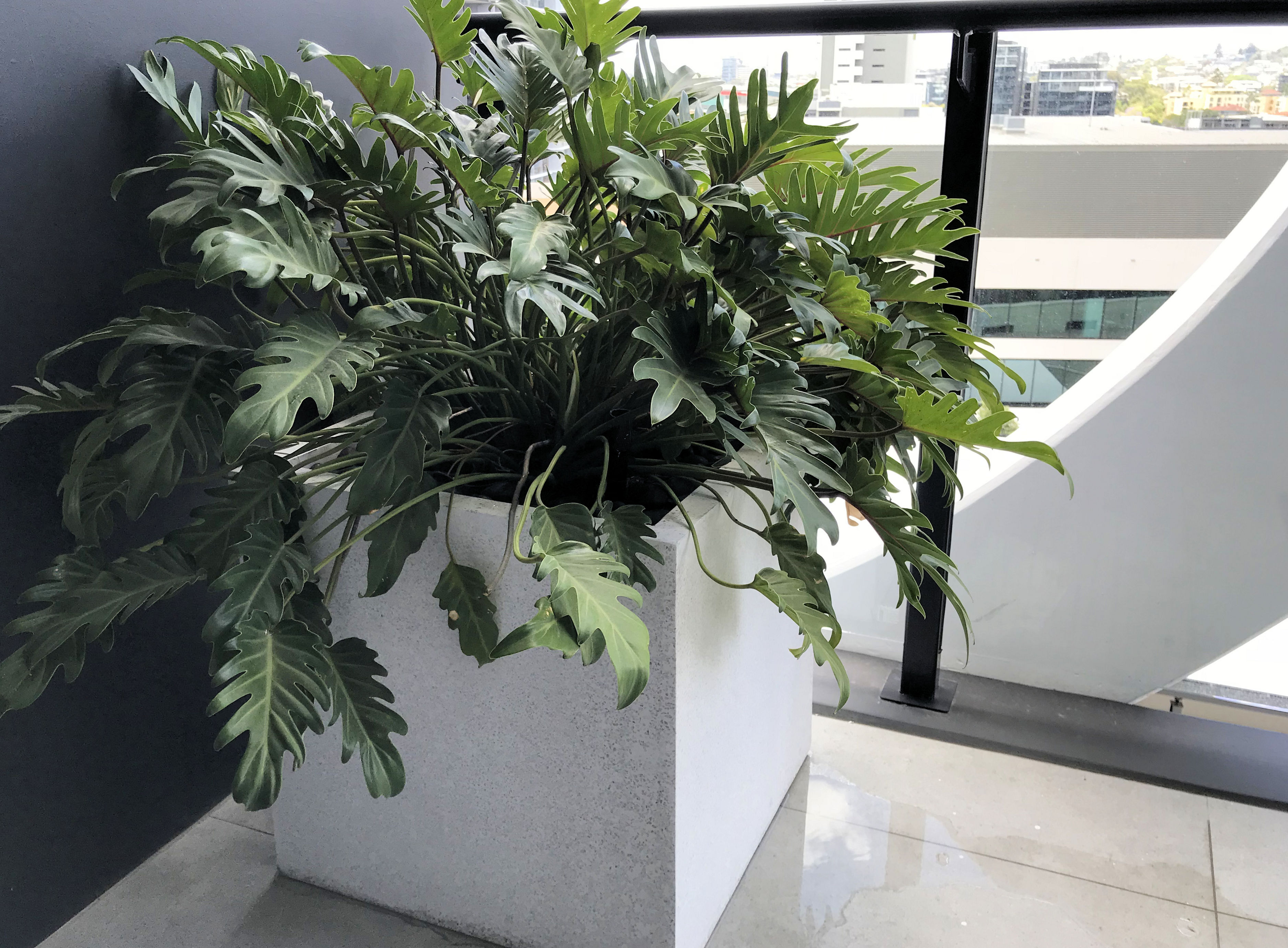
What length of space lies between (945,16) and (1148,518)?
82 centimetres

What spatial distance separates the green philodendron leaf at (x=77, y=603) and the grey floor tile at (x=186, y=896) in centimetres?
42

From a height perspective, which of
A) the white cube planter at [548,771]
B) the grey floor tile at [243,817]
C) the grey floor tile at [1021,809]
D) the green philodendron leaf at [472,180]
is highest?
the green philodendron leaf at [472,180]

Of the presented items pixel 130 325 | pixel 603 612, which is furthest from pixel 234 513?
pixel 603 612

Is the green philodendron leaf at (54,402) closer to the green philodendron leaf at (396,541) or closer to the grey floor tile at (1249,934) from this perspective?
the green philodendron leaf at (396,541)

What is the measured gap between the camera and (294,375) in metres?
0.83

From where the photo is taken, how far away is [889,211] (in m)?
1.11

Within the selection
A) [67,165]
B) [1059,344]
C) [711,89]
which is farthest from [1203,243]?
[67,165]

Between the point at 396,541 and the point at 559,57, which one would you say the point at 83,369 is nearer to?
the point at 396,541

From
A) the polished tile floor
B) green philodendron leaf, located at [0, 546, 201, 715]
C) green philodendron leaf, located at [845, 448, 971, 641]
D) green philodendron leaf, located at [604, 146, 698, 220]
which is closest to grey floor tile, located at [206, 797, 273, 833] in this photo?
the polished tile floor

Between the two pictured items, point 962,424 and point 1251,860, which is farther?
point 1251,860

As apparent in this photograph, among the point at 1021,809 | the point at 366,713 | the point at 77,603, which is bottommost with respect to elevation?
the point at 1021,809

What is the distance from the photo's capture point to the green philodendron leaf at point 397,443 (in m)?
0.90

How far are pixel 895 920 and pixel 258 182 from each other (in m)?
1.13

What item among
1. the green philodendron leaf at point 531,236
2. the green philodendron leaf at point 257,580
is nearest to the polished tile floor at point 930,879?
the green philodendron leaf at point 257,580
